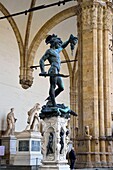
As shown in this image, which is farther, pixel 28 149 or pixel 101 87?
pixel 28 149

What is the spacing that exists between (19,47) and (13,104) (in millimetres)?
3670

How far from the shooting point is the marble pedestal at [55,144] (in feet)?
24.0

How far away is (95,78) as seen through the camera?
47.3ft

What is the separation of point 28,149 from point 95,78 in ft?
12.4

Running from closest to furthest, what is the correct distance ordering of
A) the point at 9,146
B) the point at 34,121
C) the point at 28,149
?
1. the point at 28,149
2. the point at 9,146
3. the point at 34,121

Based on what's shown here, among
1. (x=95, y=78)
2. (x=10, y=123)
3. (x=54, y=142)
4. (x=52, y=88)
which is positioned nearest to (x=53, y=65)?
(x=52, y=88)

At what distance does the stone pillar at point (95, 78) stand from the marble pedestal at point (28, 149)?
5.84 feet

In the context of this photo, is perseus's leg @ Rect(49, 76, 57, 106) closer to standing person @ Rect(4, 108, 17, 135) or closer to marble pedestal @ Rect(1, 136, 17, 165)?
marble pedestal @ Rect(1, 136, 17, 165)

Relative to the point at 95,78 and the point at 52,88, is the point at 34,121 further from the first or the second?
the point at 52,88

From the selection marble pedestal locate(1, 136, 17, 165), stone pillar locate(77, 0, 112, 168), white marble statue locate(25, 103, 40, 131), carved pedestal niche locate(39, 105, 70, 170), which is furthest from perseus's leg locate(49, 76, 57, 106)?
white marble statue locate(25, 103, 40, 131)

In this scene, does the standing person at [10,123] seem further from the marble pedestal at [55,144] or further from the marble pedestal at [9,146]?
the marble pedestal at [55,144]

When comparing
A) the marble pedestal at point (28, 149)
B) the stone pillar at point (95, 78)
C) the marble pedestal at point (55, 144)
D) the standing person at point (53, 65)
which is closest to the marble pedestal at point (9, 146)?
the marble pedestal at point (28, 149)

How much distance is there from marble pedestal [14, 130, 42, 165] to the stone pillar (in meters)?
1.78

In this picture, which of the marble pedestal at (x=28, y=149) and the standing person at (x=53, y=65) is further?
the marble pedestal at (x=28, y=149)
